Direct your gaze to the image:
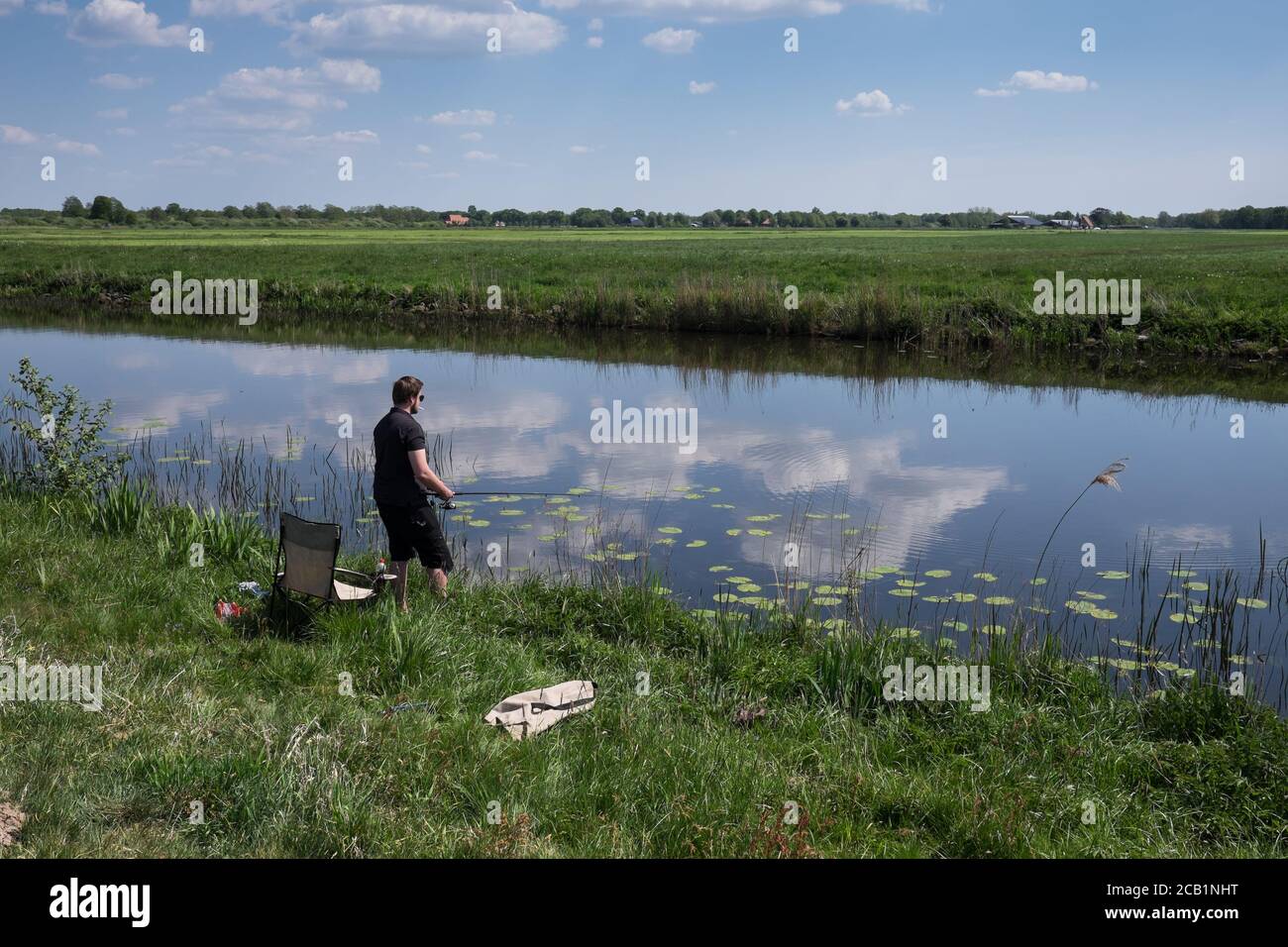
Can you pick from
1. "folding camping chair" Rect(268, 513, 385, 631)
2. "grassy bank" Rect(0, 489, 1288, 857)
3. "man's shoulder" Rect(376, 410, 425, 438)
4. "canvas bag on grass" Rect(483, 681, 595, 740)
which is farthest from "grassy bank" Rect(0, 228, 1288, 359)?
"canvas bag on grass" Rect(483, 681, 595, 740)

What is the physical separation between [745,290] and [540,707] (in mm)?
26231

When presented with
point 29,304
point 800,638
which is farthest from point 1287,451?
point 29,304

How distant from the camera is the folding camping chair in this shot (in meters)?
7.63

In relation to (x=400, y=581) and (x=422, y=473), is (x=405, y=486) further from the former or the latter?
(x=400, y=581)

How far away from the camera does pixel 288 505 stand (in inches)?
511

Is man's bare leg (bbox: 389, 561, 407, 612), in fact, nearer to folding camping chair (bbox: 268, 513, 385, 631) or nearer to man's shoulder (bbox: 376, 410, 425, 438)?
folding camping chair (bbox: 268, 513, 385, 631)

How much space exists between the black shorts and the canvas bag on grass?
203cm

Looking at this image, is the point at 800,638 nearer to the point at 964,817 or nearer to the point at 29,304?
the point at 964,817

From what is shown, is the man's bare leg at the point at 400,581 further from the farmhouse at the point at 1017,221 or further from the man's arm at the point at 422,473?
the farmhouse at the point at 1017,221

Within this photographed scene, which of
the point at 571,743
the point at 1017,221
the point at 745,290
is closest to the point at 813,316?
the point at 745,290

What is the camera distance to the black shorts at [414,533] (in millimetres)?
8570

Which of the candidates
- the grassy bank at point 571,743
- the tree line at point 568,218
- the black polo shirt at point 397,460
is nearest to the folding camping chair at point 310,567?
the grassy bank at point 571,743

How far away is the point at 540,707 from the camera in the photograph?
6.67 meters
